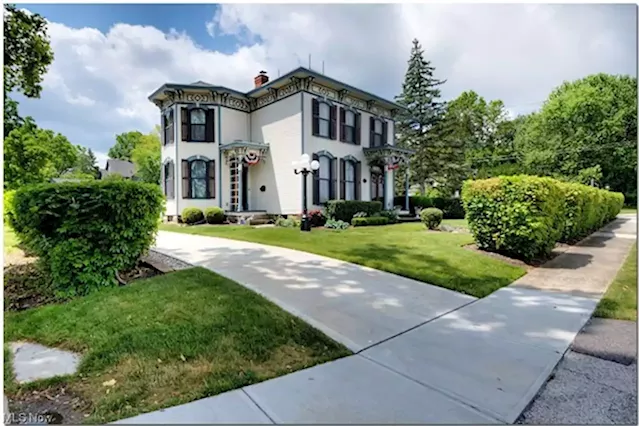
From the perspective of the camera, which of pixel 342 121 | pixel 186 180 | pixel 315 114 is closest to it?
pixel 315 114

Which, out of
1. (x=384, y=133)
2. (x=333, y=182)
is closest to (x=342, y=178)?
(x=333, y=182)

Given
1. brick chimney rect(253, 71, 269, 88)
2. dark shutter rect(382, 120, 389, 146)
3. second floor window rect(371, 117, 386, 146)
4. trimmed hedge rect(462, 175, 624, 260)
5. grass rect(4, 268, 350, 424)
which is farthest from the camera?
dark shutter rect(382, 120, 389, 146)

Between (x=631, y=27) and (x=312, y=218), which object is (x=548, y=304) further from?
(x=312, y=218)

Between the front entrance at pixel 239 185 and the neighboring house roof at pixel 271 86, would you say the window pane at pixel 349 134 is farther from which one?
the front entrance at pixel 239 185

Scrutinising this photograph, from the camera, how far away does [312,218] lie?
40.8 ft

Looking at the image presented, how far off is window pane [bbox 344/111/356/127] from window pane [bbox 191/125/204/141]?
6080 millimetres

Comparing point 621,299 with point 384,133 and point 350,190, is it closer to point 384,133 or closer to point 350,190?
point 350,190

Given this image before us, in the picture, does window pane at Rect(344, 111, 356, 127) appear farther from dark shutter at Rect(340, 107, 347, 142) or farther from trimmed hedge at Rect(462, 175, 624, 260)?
trimmed hedge at Rect(462, 175, 624, 260)

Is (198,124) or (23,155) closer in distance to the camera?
(23,155)

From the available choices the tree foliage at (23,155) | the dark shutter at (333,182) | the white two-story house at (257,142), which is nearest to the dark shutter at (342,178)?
the white two-story house at (257,142)

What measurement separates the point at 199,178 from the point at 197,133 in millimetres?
1839

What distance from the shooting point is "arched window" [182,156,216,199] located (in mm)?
13713

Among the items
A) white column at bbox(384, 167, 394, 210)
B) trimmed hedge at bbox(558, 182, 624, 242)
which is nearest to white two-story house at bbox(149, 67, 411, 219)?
white column at bbox(384, 167, 394, 210)

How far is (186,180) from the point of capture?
13727 millimetres
